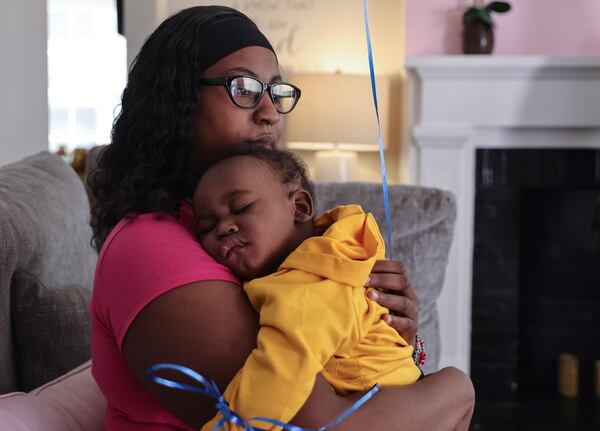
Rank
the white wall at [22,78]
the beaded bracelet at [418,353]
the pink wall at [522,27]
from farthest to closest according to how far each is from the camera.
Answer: the pink wall at [522,27]
the white wall at [22,78]
the beaded bracelet at [418,353]

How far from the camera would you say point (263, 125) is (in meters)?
1.14

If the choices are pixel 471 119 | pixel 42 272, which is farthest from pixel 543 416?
pixel 42 272

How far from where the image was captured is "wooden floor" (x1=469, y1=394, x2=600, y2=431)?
134 inches

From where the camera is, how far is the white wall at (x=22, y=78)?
93.5 inches

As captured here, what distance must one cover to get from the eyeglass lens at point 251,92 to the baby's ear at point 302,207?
0.15 metres

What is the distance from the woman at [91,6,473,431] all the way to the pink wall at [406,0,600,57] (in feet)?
9.14

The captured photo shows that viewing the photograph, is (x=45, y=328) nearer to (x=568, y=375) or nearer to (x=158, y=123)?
(x=158, y=123)

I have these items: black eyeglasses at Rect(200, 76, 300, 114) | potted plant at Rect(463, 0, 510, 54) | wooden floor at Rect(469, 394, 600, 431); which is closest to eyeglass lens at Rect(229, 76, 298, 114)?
black eyeglasses at Rect(200, 76, 300, 114)

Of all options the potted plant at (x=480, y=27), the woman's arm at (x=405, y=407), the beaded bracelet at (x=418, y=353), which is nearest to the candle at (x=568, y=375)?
the potted plant at (x=480, y=27)

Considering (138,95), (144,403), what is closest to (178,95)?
(138,95)

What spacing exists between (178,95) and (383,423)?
0.51 meters

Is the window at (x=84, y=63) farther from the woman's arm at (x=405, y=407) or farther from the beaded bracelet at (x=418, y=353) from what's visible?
the woman's arm at (x=405, y=407)

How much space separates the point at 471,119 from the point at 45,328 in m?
2.72

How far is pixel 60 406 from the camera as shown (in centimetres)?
125
